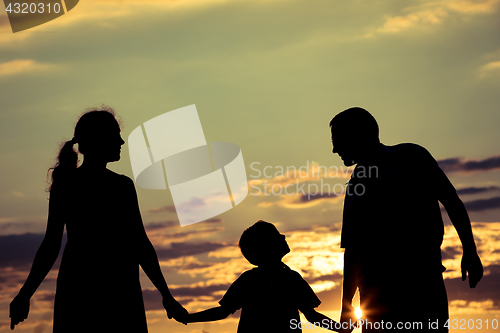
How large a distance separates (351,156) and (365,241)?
75 cm

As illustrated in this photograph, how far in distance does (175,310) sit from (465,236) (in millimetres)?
3006

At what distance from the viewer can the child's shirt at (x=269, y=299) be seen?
19.9ft

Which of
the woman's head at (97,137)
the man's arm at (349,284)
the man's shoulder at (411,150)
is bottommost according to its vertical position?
the man's arm at (349,284)

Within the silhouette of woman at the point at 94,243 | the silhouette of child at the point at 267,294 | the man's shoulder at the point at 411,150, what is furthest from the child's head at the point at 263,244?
the man's shoulder at the point at 411,150

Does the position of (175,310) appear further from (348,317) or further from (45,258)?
(348,317)

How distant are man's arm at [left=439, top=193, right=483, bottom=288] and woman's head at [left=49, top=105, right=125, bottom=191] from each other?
10.1ft

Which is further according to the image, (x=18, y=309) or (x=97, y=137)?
(x=97, y=137)

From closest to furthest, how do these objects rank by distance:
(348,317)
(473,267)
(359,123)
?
(473,267) → (359,123) → (348,317)

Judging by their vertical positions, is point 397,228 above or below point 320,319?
above

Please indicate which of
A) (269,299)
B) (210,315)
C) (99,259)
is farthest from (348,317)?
(99,259)

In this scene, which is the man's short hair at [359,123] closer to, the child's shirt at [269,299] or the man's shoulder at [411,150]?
the man's shoulder at [411,150]

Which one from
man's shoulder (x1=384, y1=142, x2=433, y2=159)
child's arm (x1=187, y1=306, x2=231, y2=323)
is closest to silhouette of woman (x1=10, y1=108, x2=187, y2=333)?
child's arm (x1=187, y1=306, x2=231, y2=323)

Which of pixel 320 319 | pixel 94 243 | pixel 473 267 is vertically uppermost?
pixel 94 243

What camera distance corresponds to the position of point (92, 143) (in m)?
5.52
